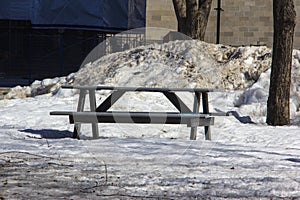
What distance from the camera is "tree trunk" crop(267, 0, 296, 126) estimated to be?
10.7 m

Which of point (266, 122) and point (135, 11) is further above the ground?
point (135, 11)

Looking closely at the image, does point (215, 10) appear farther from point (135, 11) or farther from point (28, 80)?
point (28, 80)

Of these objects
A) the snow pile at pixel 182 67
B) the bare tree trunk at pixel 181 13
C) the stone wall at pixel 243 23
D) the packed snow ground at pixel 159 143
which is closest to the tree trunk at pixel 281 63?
the packed snow ground at pixel 159 143

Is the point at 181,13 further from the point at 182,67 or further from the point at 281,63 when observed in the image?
the point at 281,63

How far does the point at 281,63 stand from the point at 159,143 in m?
3.22

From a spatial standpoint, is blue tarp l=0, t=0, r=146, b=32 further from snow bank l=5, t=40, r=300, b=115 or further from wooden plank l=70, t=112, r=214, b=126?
wooden plank l=70, t=112, r=214, b=126

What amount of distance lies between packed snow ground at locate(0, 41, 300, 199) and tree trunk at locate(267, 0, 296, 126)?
33 centimetres

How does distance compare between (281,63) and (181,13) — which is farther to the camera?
(181,13)

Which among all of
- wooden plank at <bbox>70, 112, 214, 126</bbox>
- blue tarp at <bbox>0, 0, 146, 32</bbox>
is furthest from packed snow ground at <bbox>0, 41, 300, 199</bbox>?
blue tarp at <bbox>0, 0, 146, 32</bbox>

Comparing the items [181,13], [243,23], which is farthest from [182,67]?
[243,23]

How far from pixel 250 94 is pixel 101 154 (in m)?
6.30

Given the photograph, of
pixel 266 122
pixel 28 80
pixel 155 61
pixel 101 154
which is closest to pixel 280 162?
pixel 101 154

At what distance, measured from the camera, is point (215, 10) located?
22859mm

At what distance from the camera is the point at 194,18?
16594mm
